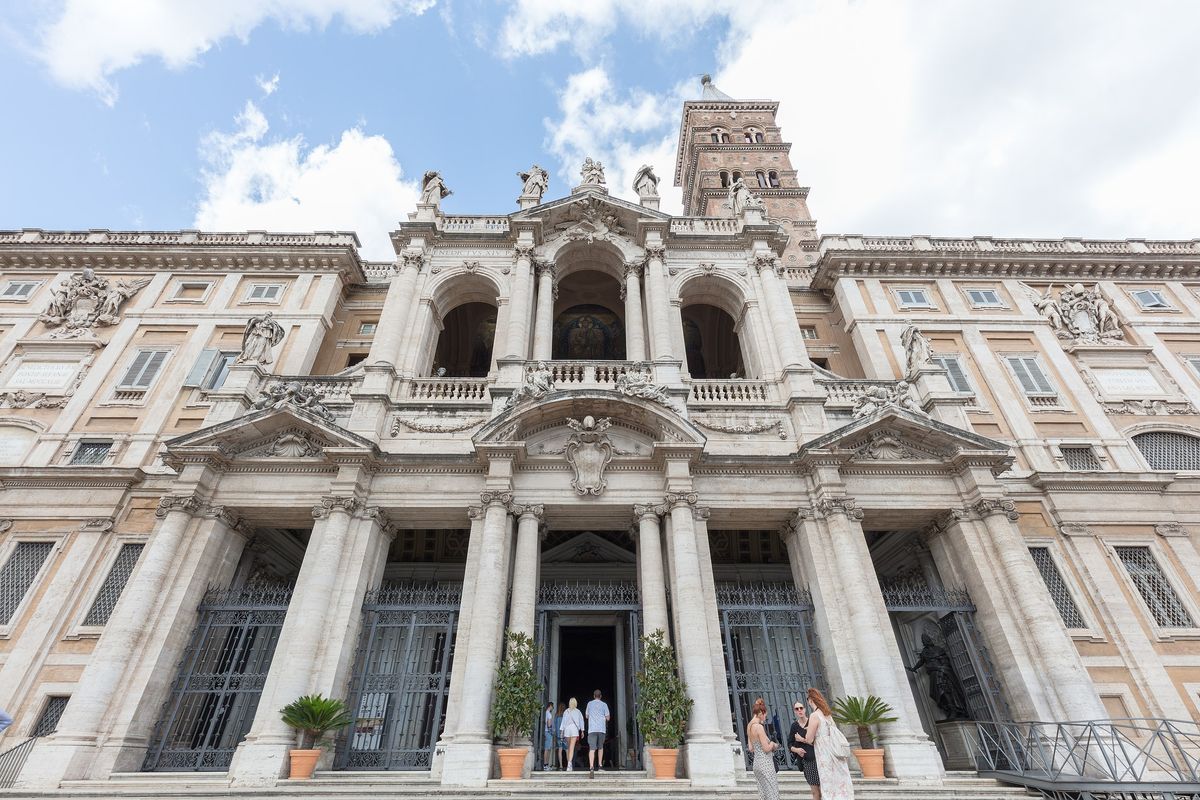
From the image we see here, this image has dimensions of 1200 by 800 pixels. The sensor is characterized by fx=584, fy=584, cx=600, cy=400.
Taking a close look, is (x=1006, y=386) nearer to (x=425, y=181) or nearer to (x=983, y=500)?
(x=983, y=500)

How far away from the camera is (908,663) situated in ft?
49.5

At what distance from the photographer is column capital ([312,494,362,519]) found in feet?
43.0

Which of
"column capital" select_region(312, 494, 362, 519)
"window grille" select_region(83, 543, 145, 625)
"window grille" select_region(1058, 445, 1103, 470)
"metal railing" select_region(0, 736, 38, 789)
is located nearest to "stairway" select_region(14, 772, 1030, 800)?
"metal railing" select_region(0, 736, 38, 789)

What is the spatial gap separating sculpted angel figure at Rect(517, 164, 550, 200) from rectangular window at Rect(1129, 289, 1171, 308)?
854 inches

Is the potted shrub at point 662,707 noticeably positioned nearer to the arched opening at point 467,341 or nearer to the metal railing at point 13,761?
the metal railing at point 13,761

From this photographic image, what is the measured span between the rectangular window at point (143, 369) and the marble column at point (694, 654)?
1661cm

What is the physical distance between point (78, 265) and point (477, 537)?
1924 cm

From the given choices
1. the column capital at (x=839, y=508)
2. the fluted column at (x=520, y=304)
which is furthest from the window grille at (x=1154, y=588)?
the fluted column at (x=520, y=304)

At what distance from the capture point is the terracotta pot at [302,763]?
10.2 m

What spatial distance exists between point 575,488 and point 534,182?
472 inches

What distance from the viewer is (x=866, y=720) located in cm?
1079

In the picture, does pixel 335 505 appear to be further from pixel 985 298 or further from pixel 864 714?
pixel 985 298

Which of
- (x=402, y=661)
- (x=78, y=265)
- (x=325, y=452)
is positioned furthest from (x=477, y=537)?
(x=78, y=265)

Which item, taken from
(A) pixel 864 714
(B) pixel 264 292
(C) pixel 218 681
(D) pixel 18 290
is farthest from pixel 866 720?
(D) pixel 18 290
